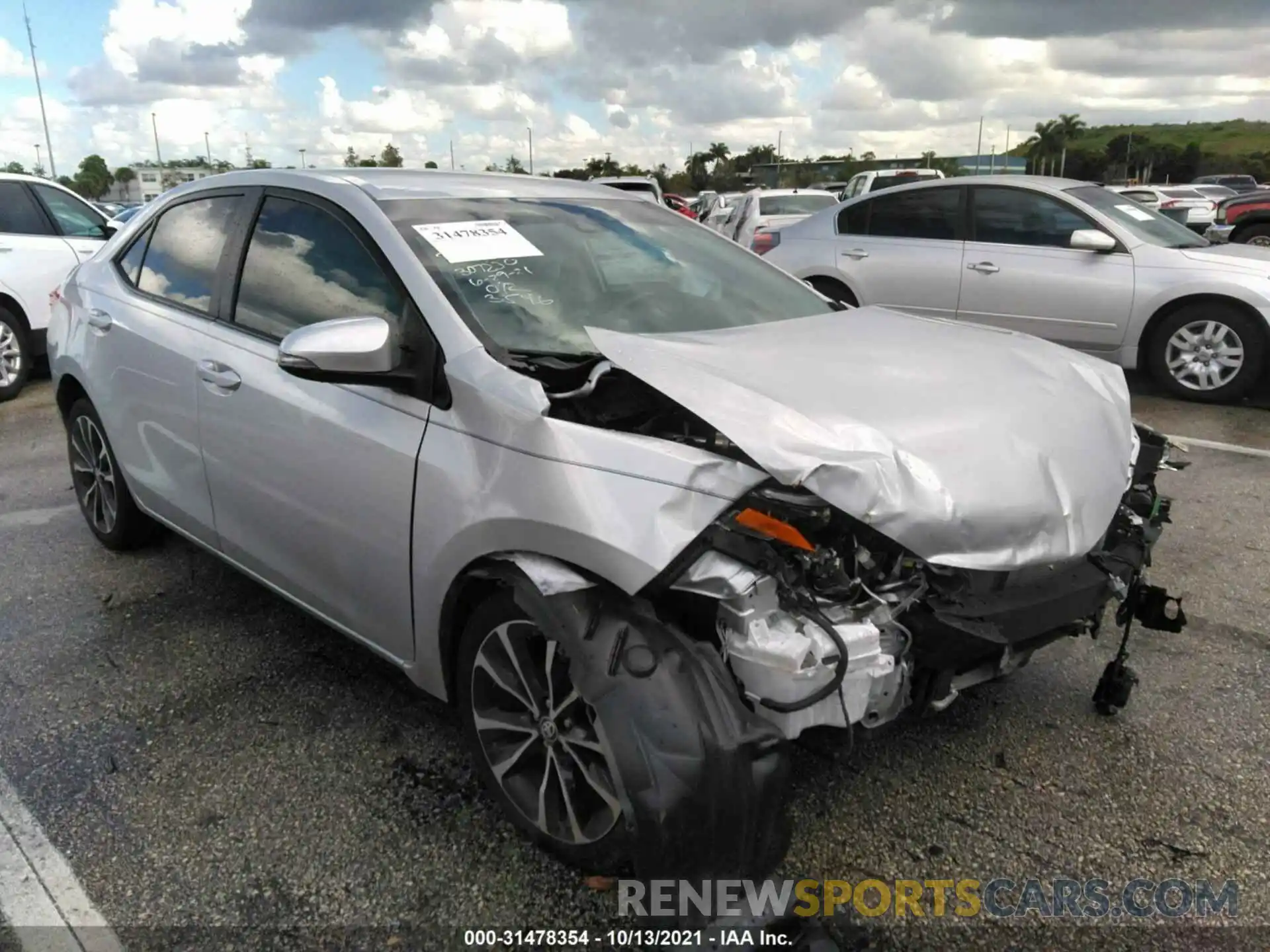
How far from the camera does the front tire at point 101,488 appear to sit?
412 cm

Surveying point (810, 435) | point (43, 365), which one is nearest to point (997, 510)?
point (810, 435)

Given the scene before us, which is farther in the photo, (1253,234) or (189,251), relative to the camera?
(1253,234)

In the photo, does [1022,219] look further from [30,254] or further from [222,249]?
[30,254]

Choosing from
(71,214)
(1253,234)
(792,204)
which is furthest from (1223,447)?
(792,204)

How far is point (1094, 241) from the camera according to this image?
7051 millimetres

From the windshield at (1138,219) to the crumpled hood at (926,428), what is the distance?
204 inches

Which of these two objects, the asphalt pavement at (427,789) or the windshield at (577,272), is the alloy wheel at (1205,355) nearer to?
the asphalt pavement at (427,789)

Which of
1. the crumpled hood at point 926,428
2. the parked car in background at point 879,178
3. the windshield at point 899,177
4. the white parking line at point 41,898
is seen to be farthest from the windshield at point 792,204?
the white parking line at point 41,898

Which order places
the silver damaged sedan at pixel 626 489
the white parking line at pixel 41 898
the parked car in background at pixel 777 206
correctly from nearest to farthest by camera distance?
1. the silver damaged sedan at pixel 626 489
2. the white parking line at pixel 41 898
3. the parked car in background at pixel 777 206

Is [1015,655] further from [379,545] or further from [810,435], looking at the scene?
[379,545]

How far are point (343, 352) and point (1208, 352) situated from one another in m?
6.66

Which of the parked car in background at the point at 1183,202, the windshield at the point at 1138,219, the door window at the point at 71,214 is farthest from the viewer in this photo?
the parked car in background at the point at 1183,202

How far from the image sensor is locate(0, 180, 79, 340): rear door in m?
8.01

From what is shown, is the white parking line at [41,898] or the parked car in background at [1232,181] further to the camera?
the parked car in background at [1232,181]
